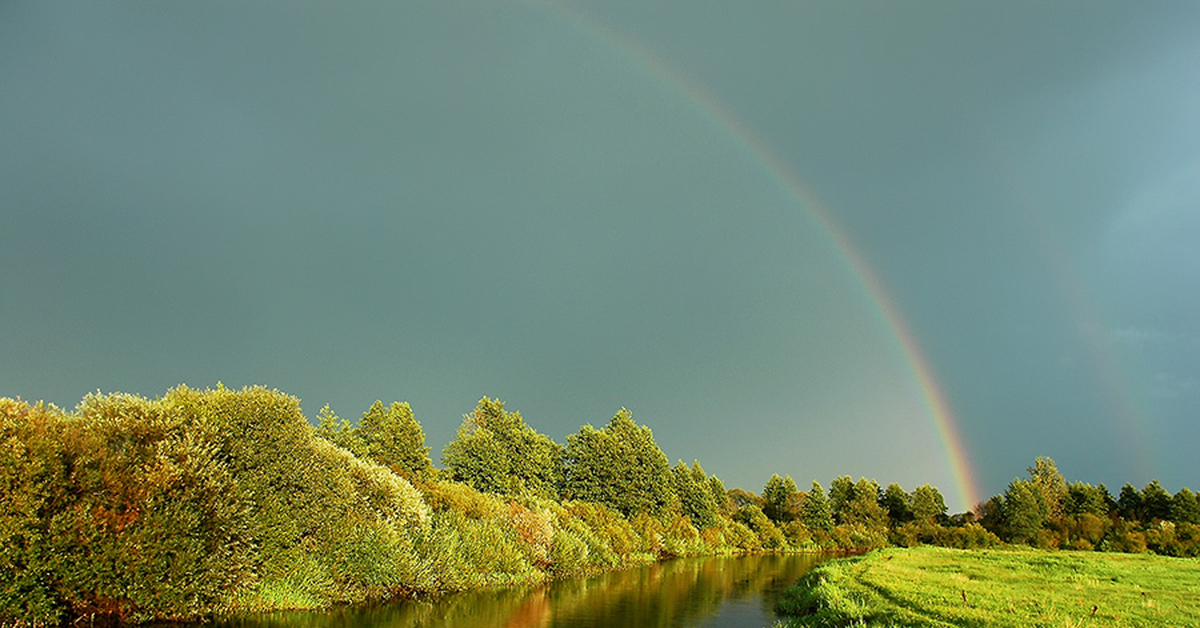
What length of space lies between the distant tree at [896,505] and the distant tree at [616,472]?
8459 centimetres

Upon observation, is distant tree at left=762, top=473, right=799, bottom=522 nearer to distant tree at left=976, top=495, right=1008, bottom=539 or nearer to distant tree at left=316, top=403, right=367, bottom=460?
distant tree at left=976, top=495, right=1008, bottom=539

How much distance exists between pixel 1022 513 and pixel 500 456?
97718 mm

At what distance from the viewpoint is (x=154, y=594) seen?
23.2 metres

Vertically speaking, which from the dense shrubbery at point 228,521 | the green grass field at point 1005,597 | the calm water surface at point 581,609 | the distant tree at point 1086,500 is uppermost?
the distant tree at point 1086,500

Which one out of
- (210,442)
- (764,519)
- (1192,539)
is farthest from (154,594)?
(764,519)

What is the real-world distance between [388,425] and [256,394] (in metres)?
48.0

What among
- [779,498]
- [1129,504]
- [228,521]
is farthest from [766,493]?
[228,521]

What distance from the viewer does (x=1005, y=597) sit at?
28.3 metres

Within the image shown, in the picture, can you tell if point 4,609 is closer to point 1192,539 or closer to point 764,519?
point 1192,539

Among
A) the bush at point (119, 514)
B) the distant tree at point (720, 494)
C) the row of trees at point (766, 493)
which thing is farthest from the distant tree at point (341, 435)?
the distant tree at point (720, 494)

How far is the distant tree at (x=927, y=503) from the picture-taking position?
147m

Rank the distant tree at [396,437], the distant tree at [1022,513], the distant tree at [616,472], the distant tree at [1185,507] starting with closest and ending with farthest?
the distant tree at [396,437] → the distant tree at [616,472] → the distant tree at [1185,507] → the distant tree at [1022,513]

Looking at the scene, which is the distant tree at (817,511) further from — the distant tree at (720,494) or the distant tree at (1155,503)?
the distant tree at (1155,503)

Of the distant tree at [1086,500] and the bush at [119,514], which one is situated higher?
the distant tree at [1086,500]
